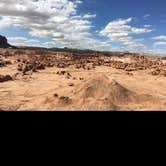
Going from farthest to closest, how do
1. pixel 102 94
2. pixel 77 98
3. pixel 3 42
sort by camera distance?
pixel 3 42, pixel 102 94, pixel 77 98

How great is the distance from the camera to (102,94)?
2458cm

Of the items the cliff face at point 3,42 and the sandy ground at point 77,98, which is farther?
the cliff face at point 3,42

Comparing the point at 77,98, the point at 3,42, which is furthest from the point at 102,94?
the point at 3,42

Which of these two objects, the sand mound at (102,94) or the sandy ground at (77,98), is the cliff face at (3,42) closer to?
the sandy ground at (77,98)

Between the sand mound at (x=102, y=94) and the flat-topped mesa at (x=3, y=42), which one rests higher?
the flat-topped mesa at (x=3, y=42)

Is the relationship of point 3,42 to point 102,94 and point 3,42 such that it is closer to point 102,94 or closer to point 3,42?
point 3,42

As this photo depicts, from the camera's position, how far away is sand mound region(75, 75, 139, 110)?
22.0 metres

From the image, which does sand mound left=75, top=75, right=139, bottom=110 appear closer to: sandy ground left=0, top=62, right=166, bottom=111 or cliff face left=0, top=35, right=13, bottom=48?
sandy ground left=0, top=62, right=166, bottom=111

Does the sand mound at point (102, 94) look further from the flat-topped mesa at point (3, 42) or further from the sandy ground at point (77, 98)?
the flat-topped mesa at point (3, 42)

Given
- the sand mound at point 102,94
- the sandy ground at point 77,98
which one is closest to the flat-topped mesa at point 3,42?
the sandy ground at point 77,98

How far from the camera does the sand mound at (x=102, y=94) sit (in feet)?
72.0

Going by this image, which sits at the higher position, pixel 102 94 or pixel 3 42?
pixel 3 42

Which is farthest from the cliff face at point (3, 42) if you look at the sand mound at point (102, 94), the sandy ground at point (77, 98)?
the sand mound at point (102, 94)
